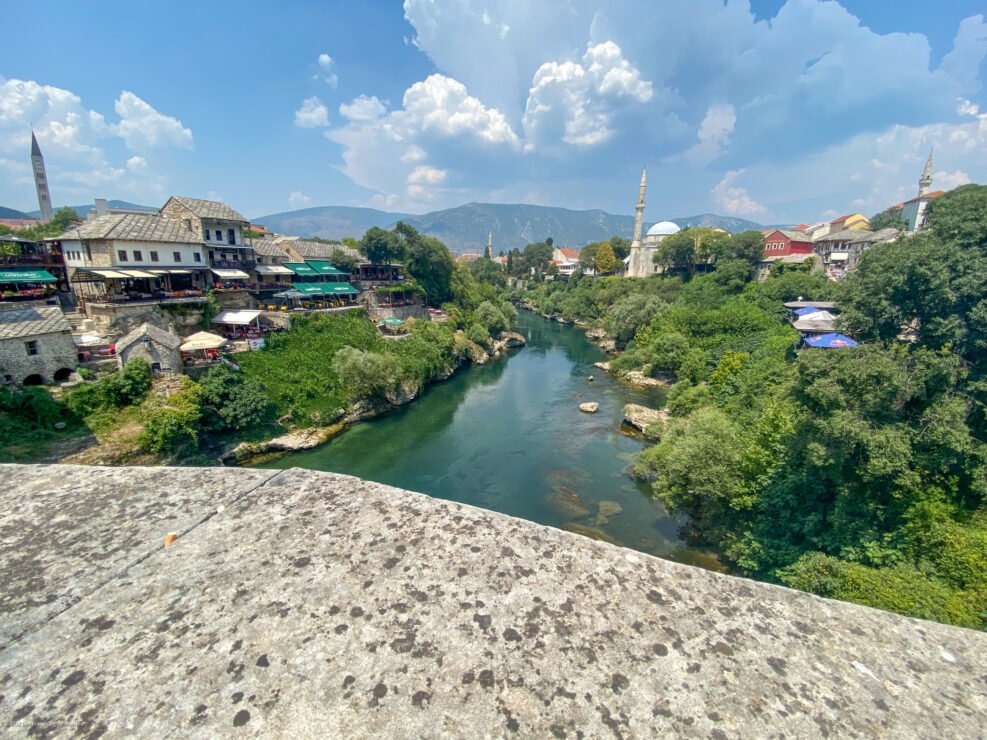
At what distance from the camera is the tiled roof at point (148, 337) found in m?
20.1

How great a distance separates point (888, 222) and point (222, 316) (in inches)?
3072

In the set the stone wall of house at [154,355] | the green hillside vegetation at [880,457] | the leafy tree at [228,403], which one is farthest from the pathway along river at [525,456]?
the stone wall of house at [154,355]

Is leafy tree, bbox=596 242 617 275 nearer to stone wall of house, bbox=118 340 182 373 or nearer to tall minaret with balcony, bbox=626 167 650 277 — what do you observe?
tall minaret with balcony, bbox=626 167 650 277

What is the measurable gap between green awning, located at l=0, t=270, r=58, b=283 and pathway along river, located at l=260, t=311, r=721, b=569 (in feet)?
52.8

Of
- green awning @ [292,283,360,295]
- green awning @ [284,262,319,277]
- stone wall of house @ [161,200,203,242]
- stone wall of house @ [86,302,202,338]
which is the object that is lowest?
stone wall of house @ [86,302,202,338]

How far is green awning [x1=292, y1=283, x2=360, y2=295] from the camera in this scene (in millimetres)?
33719

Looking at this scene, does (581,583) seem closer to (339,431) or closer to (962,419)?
(962,419)

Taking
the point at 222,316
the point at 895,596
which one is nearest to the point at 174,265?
the point at 222,316

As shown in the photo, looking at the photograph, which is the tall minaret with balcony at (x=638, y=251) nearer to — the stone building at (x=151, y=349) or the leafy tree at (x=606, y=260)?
the leafy tree at (x=606, y=260)

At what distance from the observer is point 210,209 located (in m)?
30.9

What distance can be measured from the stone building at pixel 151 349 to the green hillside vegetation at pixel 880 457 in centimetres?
2241

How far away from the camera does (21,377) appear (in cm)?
1761

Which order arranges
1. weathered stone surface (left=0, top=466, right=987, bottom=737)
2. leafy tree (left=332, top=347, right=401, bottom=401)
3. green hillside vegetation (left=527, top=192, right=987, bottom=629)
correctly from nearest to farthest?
weathered stone surface (left=0, top=466, right=987, bottom=737), green hillside vegetation (left=527, top=192, right=987, bottom=629), leafy tree (left=332, top=347, right=401, bottom=401)

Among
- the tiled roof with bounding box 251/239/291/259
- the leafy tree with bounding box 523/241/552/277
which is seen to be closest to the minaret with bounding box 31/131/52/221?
the tiled roof with bounding box 251/239/291/259
